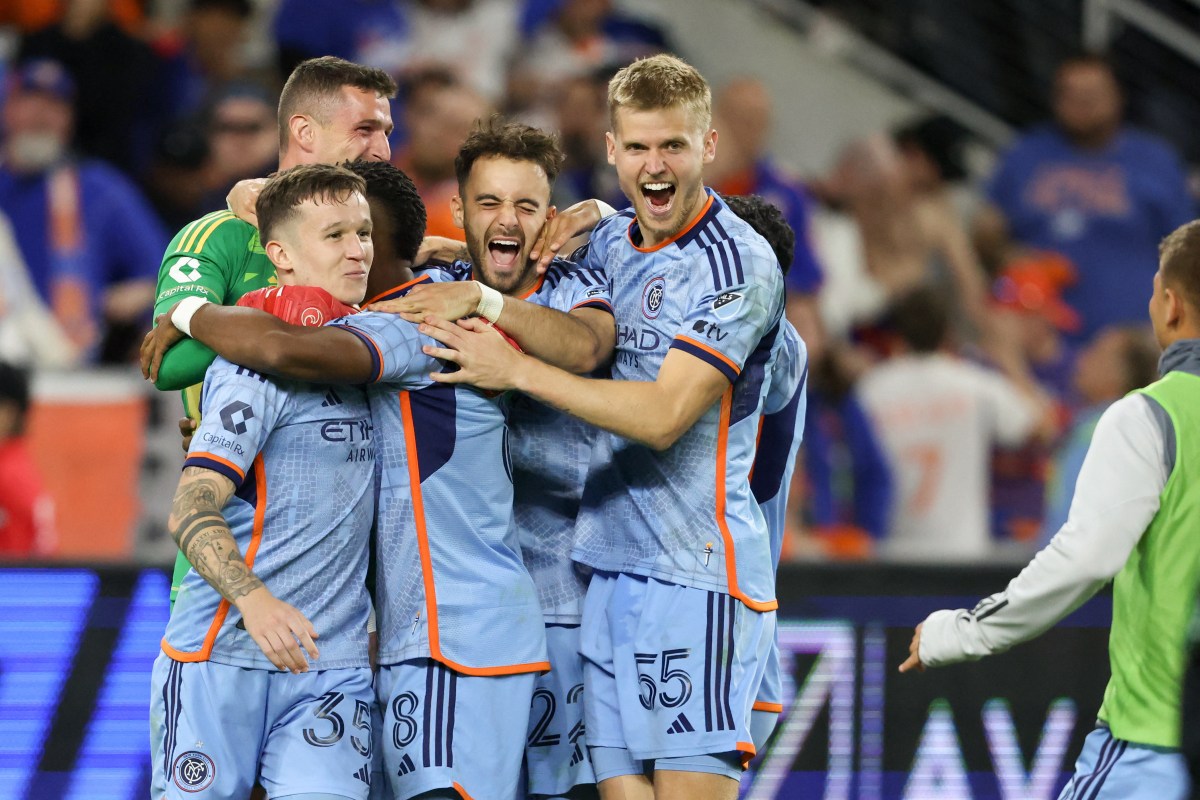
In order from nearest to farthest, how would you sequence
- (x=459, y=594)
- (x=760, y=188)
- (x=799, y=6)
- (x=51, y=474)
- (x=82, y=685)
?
(x=459, y=594)
(x=82, y=685)
(x=51, y=474)
(x=760, y=188)
(x=799, y=6)

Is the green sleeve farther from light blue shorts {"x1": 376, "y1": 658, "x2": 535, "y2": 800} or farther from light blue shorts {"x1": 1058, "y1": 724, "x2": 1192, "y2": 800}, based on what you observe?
light blue shorts {"x1": 1058, "y1": 724, "x2": 1192, "y2": 800}

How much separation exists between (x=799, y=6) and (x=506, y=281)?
26.1ft

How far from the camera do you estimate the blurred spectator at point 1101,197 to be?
10.3m

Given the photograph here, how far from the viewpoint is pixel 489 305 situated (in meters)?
4.39

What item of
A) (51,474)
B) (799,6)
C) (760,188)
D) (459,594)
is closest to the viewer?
(459,594)

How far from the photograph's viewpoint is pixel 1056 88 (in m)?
11.0

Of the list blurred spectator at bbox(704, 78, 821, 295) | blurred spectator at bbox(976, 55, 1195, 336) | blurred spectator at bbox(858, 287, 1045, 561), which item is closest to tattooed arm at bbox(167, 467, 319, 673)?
blurred spectator at bbox(858, 287, 1045, 561)

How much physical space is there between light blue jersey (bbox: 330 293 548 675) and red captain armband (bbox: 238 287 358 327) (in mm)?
53

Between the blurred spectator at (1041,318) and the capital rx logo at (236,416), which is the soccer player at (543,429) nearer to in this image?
the capital rx logo at (236,416)

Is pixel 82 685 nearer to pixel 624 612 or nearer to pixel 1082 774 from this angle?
pixel 624 612

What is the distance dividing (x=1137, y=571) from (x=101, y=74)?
24.0 feet

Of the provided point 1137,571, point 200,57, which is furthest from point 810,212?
point 1137,571

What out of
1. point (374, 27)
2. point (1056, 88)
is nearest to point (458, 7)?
point (374, 27)

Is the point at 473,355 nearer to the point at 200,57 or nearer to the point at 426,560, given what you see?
the point at 426,560
